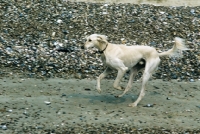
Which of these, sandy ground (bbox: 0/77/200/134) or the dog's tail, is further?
the dog's tail

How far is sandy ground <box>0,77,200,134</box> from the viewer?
802cm

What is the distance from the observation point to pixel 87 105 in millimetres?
8875

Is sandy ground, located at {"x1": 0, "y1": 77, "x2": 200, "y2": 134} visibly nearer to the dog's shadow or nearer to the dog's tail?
the dog's shadow

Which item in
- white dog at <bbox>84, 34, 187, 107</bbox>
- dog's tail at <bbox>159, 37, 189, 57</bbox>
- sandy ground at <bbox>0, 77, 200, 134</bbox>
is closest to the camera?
sandy ground at <bbox>0, 77, 200, 134</bbox>

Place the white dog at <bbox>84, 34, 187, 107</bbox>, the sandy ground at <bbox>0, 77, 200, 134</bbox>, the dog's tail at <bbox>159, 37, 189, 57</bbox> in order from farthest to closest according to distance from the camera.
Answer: the dog's tail at <bbox>159, 37, 189, 57</bbox>
the white dog at <bbox>84, 34, 187, 107</bbox>
the sandy ground at <bbox>0, 77, 200, 134</bbox>

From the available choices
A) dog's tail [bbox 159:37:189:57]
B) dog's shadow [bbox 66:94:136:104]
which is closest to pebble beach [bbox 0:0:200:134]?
dog's shadow [bbox 66:94:136:104]

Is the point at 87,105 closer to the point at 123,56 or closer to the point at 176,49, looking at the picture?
the point at 123,56

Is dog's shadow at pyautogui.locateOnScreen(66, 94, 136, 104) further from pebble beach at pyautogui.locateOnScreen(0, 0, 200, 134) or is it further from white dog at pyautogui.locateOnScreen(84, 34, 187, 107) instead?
white dog at pyautogui.locateOnScreen(84, 34, 187, 107)

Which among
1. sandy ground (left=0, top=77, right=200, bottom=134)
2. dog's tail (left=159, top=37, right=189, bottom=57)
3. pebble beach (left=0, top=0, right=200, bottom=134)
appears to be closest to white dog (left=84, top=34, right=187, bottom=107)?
dog's tail (left=159, top=37, right=189, bottom=57)

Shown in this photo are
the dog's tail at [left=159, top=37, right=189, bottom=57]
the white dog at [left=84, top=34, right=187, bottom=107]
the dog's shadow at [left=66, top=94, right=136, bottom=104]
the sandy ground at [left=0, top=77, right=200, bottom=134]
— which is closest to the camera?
the sandy ground at [left=0, top=77, right=200, bottom=134]

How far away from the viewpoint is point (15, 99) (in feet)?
29.4

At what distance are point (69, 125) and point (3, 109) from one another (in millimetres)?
1266

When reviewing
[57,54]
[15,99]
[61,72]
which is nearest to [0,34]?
[57,54]

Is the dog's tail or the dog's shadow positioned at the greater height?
the dog's tail
